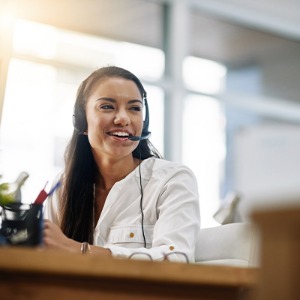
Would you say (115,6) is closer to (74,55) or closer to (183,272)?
(74,55)

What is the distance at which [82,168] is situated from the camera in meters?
2.33

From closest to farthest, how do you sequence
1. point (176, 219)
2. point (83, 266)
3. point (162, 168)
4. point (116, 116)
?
1. point (83, 266)
2. point (176, 219)
3. point (162, 168)
4. point (116, 116)

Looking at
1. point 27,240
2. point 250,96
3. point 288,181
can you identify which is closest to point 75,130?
point 27,240

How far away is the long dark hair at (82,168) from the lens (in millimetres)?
2164

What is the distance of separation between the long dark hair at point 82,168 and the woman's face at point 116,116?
4cm

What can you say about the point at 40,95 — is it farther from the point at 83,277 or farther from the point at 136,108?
the point at 83,277

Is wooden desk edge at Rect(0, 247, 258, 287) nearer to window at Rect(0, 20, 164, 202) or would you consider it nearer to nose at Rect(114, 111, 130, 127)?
nose at Rect(114, 111, 130, 127)

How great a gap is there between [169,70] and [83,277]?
4.90m

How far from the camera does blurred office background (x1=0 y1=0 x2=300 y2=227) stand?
506cm

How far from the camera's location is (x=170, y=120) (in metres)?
5.65

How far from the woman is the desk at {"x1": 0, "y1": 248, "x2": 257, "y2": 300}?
2.86 feet

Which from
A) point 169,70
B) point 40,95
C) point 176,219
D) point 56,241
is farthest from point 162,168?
point 169,70

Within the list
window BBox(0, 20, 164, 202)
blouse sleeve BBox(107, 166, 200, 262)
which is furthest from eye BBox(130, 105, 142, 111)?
window BBox(0, 20, 164, 202)

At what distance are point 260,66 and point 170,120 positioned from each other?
110cm
